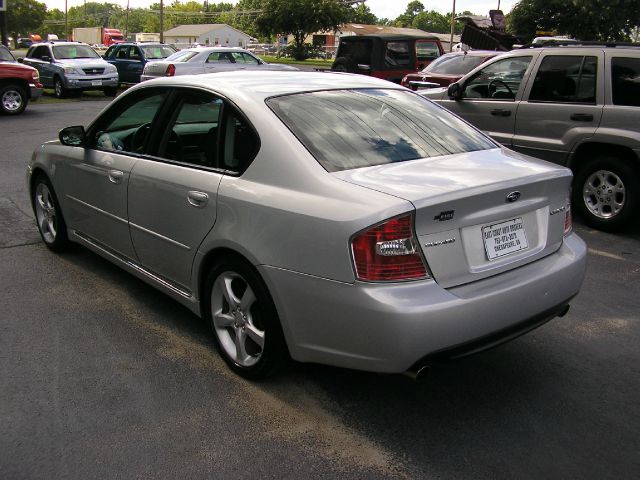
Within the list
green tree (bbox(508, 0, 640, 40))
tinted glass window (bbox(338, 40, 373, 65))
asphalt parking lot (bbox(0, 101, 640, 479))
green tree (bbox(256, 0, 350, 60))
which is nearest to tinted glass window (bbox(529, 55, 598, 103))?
asphalt parking lot (bbox(0, 101, 640, 479))

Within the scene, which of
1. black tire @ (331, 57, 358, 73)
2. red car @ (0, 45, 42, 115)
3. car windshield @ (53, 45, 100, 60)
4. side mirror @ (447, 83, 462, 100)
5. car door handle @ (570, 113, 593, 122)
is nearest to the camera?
car door handle @ (570, 113, 593, 122)

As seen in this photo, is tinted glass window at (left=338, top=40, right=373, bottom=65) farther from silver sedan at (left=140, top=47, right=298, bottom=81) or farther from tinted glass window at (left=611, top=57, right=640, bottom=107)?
tinted glass window at (left=611, top=57, right=640, bottom=107)

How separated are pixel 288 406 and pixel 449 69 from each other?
11785mm

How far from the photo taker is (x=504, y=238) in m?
3.21

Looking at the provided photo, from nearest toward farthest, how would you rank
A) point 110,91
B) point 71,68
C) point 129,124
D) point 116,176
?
point 116,176 < point 129,124 < point 71,68 < point 110,91

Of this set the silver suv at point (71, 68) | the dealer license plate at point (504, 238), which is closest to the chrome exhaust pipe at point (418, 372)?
the dealer license plate at point (504, 238)

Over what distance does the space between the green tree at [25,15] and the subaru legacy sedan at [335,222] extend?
73.7 metres

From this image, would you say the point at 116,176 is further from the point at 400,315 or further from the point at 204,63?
the point at 204,63

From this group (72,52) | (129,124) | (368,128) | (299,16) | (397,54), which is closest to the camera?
(368,128)

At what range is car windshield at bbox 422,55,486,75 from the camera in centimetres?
1371

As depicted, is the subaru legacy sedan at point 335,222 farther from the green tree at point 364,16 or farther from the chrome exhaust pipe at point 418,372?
the green tree at point 364,16

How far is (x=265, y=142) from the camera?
3426 millimetres

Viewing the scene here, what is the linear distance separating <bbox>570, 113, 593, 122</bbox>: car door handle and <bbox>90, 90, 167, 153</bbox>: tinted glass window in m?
4.57

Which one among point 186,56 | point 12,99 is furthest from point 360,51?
point 12,99
